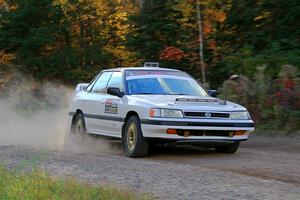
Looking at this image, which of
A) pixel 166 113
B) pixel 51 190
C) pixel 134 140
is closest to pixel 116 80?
pixel 134 140

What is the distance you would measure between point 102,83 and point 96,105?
25.3 inches

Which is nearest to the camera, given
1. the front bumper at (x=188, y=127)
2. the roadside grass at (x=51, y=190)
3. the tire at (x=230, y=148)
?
the roadside grass at (x=51, y=190)

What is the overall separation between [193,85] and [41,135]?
14.7ft

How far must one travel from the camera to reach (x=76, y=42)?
29.1 metres

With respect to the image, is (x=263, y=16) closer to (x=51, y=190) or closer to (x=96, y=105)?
(x=96, y=105)

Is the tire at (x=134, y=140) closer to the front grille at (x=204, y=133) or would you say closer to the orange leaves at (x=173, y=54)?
the front grille at (x=204, y=133)

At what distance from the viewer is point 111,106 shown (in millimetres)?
12211

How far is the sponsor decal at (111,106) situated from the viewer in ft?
39.4

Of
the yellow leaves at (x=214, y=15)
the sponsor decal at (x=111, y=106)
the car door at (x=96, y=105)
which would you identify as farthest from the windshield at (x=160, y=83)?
the yellow leaves at (x=214, y=15)

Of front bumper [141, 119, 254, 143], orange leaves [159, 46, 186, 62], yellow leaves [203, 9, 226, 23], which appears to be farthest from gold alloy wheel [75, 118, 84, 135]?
yellow leaves [203, 9, 226, 23]

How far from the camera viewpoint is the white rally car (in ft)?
35.6

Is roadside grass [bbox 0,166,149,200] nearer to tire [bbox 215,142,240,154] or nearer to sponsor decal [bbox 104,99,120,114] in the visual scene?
sponsor decal [bbox 104,99,120,114]

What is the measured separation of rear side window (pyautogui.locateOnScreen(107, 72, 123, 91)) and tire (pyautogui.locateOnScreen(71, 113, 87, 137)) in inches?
45.6

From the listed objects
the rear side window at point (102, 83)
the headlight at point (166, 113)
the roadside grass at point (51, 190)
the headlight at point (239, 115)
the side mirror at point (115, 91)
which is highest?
the rear side window at point (102, 83)
